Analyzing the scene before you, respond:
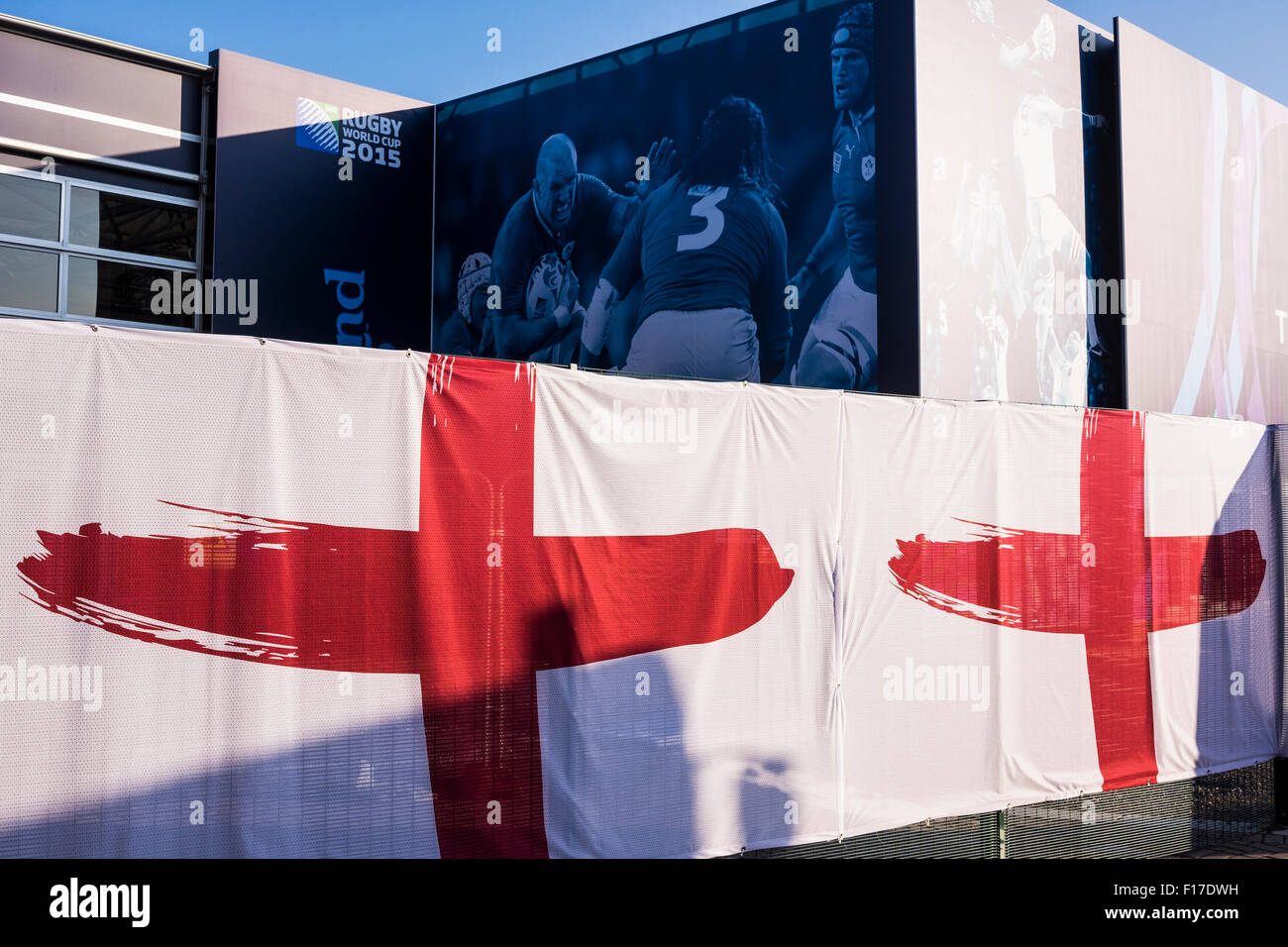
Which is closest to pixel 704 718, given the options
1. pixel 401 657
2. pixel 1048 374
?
pixel 401 657

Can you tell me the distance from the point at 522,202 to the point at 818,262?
16.6 feet

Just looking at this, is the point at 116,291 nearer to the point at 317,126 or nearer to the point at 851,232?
the point at 317,126

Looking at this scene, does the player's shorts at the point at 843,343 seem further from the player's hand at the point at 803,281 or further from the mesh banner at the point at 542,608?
the mesh banner at the point at 542,608

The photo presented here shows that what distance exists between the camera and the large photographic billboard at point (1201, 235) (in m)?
13.4

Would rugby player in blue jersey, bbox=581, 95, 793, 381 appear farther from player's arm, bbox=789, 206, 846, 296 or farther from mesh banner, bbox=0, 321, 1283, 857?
mesh banner, bbox=0, 321, 1283, 857

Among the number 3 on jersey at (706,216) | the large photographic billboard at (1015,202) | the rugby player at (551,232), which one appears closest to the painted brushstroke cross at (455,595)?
the large photographic billboard at (1015,202)

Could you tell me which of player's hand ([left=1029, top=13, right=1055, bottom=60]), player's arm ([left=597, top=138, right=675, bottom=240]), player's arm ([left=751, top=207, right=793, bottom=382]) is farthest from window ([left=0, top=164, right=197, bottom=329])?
player's hand ([left=1029, top=13, right=1055, bottom=60])

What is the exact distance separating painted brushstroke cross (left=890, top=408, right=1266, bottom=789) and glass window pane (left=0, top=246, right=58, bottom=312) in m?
11.6

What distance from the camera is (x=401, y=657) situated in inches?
198

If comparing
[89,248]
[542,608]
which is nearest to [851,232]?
[542,608]

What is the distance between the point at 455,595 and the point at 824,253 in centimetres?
786

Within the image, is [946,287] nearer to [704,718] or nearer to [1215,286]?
[1215,286]

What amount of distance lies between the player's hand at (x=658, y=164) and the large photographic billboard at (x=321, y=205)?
4.62 metres

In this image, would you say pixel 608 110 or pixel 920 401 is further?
pixel 608 110
